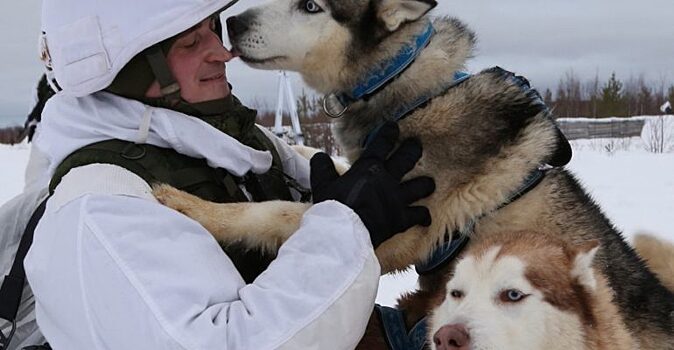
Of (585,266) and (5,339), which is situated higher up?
(5,339)

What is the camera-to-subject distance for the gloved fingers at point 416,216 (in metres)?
2.47

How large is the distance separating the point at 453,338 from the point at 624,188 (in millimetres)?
9545

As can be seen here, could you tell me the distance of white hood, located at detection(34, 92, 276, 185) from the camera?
2289mm

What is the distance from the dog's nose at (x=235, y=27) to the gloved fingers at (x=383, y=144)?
76 cm

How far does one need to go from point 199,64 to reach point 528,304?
131 cm

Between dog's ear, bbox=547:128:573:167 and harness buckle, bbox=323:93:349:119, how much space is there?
0.86 meters

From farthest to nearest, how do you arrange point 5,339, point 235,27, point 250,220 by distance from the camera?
point 235,27 < point 250,220 < point 5,339

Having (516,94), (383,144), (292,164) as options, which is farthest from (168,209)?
(516,94)

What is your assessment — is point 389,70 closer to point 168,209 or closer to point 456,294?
point 456,294

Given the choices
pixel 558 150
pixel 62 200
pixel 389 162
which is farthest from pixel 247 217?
pixel 558 150

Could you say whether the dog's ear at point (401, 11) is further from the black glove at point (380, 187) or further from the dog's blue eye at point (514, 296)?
the dog's blue eye at point (514, 296)

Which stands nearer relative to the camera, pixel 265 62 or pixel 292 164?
pixel 265 62

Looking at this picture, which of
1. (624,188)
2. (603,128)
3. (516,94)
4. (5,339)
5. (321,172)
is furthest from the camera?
(603,128)

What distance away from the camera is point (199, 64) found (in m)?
2.52
